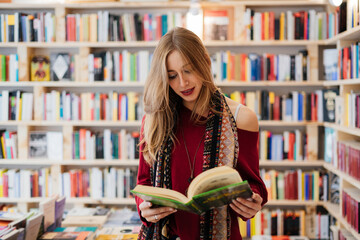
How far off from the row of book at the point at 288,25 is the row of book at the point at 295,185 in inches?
47.6

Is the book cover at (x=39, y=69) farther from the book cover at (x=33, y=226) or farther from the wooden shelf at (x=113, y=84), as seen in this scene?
the book cover at (x=33, y=226)

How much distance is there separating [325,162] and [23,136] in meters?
2.75

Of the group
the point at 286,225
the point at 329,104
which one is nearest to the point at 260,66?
Result: the point at 329,104

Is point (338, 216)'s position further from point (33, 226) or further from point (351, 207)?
point (33, 226)

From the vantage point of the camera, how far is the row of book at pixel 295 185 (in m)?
3.26

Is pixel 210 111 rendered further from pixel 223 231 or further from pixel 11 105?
pixel 11 105

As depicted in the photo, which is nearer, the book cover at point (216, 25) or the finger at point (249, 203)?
the finger at point (249, 203)

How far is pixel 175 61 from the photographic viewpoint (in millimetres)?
1248

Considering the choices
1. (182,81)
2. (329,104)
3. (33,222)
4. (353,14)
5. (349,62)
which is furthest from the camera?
(329,104)

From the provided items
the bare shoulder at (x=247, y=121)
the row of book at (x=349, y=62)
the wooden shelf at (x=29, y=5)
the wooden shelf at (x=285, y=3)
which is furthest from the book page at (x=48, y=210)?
the wooden shelf at (x=285, y=3)

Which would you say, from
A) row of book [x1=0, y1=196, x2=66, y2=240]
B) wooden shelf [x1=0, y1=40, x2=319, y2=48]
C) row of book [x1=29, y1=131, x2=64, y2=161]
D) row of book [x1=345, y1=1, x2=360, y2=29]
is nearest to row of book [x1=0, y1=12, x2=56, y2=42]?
wooden shelf [x1=0, y1=40, x2=319, y2=48]

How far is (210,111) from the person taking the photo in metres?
1.32

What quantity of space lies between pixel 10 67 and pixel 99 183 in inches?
53.1

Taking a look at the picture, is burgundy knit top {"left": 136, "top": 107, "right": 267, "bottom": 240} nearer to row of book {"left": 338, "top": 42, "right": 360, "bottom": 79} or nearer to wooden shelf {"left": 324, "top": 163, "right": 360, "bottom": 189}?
wooden shelf {"left": 324, "top": 163, "right": 360, "bottom": 189}
